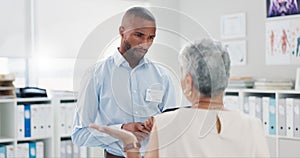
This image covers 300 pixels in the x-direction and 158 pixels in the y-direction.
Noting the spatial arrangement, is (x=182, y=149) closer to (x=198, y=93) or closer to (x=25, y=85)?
(x=198, y=93)

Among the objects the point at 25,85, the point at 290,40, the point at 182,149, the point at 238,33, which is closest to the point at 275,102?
the point at 290,40

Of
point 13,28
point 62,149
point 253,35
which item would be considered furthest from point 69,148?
point 253,35

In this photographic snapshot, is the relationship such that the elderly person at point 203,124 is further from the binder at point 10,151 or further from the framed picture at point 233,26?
the framed picture at point 233,26

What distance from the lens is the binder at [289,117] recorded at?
147 inches

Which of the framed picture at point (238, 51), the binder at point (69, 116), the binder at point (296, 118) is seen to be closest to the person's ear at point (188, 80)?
the binder at point (296, 118)

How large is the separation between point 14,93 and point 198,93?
2757mm

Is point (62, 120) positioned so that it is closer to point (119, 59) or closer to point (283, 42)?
point (283, 42)

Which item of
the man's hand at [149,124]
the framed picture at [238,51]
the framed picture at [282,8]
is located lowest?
the man's hand at [149,124]

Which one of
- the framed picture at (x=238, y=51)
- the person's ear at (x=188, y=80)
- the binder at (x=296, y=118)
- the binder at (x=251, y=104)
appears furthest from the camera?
the framed picture at (x=238, y=51)

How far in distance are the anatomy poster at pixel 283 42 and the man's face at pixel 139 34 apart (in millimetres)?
3059

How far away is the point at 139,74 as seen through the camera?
1372 millimetres

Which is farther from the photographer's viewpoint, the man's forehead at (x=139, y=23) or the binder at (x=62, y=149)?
the binder at (x=62, y=149)

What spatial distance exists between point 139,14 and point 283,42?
10.3 feet

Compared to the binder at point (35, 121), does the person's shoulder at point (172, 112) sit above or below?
above
